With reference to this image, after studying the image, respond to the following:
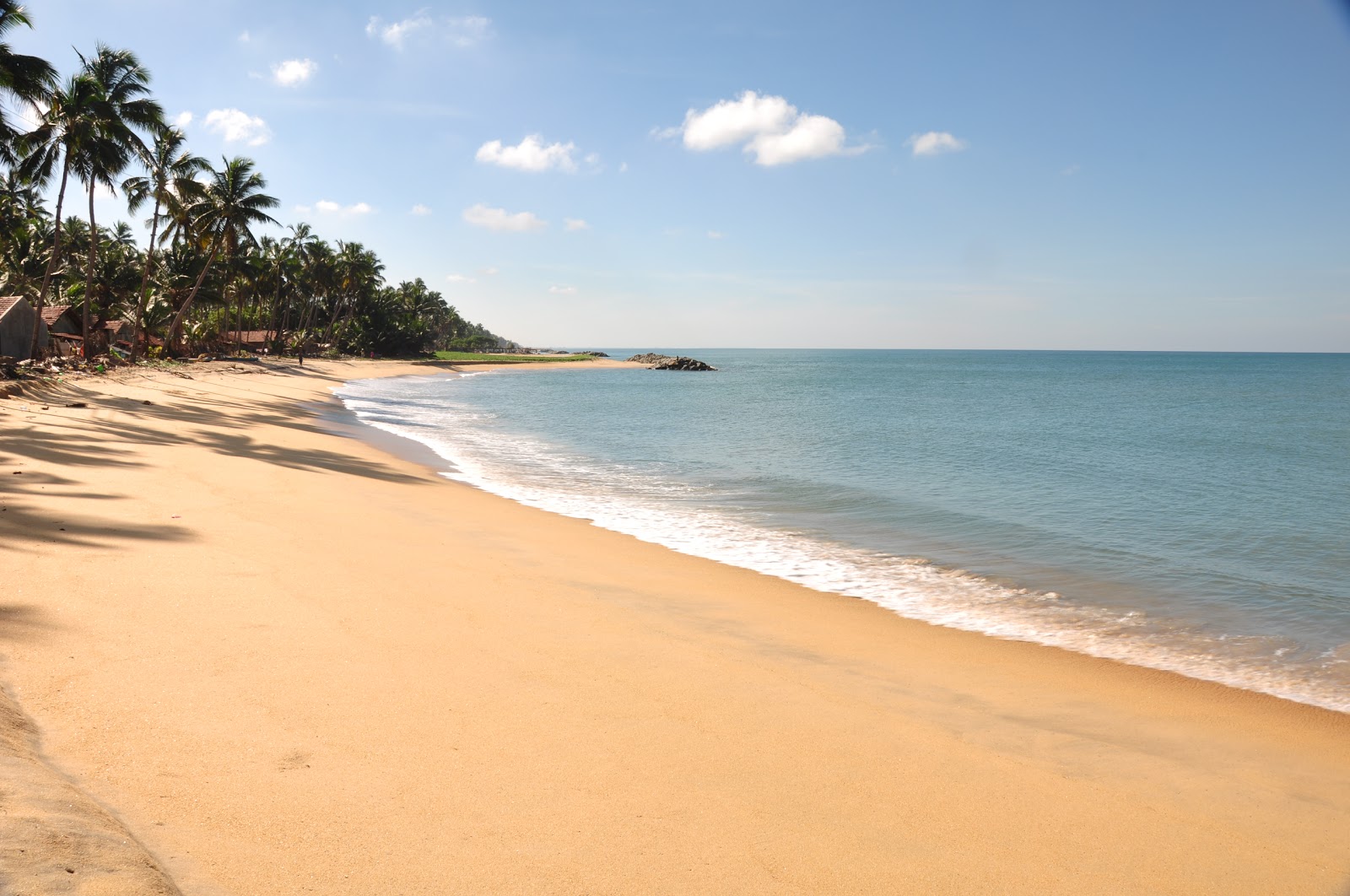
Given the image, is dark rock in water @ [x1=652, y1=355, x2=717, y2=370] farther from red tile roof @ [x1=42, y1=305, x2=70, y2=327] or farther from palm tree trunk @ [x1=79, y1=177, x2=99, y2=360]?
palm tree trunk @ [x1=79, y1=177, x2=99, y2=360]

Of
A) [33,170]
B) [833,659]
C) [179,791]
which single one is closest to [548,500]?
[833,659]

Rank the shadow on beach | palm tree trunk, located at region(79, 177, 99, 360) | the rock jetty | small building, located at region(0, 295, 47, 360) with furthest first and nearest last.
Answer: the rock jetty
palm tree trunk, located at region(79, 177, 99, 360)
small building, located at region(0, 295, 47, 360)
the shadow on beach

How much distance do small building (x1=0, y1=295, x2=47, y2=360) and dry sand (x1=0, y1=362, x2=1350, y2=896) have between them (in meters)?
28.5

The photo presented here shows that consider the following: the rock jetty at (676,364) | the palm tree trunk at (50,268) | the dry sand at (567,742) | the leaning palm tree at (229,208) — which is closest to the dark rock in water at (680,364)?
the rock jetty at (676,364)

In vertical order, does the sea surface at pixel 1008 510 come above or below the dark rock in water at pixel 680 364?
below

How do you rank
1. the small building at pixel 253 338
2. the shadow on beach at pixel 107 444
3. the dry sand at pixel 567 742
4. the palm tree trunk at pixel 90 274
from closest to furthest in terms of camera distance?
the dry sand at pixel 567 742, the shadow on beach at pixel 107 444, the palm tree trunk at pixel 90 274, the small building at pixel 253 338

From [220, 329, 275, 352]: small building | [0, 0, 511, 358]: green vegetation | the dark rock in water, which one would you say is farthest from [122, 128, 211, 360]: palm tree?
the dark rock in water

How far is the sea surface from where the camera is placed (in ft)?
29.1

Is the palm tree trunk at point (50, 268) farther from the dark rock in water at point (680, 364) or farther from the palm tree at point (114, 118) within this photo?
the dark rock in water at point (680, 364)

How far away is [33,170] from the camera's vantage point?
3122cm

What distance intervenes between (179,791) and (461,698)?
184 centimetres

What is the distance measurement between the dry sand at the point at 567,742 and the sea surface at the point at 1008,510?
1488 millimetres

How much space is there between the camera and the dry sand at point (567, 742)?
3.51 m

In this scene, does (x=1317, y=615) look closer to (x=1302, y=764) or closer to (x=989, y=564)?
(x=989, y=564)
